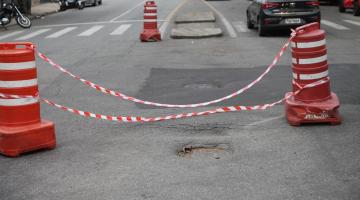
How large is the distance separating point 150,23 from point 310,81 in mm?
12070

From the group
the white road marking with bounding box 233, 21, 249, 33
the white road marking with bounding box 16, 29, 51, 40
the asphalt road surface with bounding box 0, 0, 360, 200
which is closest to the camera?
the asphalt road surface with bounding box 0, 0, 360, 200

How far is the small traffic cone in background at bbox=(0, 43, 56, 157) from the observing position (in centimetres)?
693

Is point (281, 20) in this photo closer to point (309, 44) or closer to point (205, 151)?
point (309, 44)

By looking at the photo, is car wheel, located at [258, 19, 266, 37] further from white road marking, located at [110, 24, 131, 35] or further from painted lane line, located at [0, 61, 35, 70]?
painted lane line, located at [0, 61, 35, 70]

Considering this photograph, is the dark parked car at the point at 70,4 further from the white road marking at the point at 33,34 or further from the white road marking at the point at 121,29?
the white road marking at the point at 33,34

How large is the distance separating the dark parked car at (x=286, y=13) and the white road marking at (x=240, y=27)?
2.96 m

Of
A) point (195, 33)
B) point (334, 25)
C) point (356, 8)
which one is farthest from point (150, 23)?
point (356, 8)

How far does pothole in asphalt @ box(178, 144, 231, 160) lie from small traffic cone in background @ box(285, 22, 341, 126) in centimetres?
132

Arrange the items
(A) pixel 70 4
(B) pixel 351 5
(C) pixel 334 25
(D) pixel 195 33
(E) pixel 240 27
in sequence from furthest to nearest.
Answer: (A) pixel 70 4 → (B) pixel 351 5 → (E) pixel 240 27 → (C) pixel 334 25 → (D) pixel 195 33

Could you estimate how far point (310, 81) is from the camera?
798cm

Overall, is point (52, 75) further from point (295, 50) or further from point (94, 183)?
point (94, 183)

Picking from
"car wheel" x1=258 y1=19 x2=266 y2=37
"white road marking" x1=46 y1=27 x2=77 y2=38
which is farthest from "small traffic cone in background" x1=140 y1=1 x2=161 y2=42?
"white road marking" x1=46 y1=27 x2=77 y2=38

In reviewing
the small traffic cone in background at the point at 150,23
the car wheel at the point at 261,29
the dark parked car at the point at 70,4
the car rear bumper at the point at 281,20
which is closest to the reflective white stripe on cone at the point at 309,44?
the car rear bumper at the point at 281,20

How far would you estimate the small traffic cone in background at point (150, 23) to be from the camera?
19.4m
